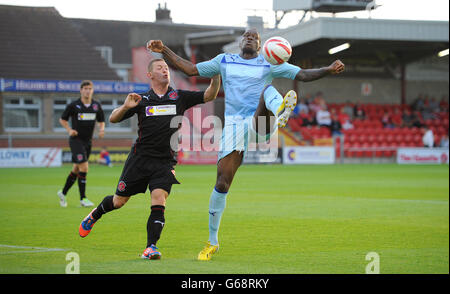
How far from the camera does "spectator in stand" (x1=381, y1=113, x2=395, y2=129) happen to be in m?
42.5

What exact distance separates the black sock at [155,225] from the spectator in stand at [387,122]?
3623cm

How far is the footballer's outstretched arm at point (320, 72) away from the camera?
767cm

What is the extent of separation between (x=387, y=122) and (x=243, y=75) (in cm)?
3602

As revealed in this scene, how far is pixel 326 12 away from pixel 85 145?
23.5 m

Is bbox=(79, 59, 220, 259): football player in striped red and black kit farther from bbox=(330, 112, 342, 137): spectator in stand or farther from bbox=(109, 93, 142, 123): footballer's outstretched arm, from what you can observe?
bbox=(330, 112, 342, 137): spectator in stand

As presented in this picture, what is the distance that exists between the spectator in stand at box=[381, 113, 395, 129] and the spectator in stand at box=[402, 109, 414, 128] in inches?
38.3

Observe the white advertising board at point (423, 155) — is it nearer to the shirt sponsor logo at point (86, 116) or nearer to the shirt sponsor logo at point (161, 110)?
the shirt sponsor logo at point (86, 116)

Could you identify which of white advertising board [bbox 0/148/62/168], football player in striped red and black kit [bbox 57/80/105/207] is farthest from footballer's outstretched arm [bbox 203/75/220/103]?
white advertising board [bbox 0/148/62/168]

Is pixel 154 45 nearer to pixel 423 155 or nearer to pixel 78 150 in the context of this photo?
pixel 78 150

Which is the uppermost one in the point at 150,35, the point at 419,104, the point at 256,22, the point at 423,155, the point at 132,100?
the point at 150,35

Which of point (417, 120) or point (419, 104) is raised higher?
point (419, 104)

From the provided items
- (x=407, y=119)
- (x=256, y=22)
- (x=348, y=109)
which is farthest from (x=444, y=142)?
(x=256, y=22)

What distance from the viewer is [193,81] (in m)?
42.0

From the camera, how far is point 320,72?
7852 mm
